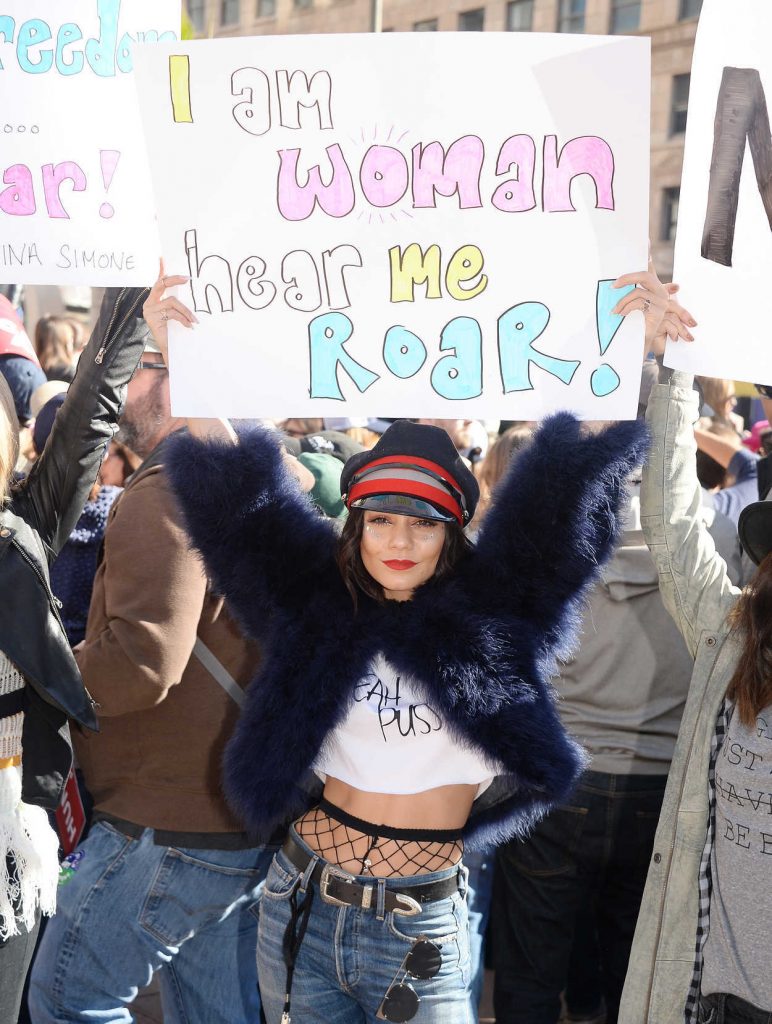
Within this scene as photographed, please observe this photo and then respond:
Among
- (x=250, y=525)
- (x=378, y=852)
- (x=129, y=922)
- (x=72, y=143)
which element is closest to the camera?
(x=378, y=852)

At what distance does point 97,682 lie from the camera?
266 centimetres

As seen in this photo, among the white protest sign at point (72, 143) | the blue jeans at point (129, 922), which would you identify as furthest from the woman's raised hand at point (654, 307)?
the blue jeans at point (129, 922)

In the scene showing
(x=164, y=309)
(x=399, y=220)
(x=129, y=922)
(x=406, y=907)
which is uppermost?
(x=399, y=220)

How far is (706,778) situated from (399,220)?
1.40 meters

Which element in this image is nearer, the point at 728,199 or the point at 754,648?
the point at 754,648

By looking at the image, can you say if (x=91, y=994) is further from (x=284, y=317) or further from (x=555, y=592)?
(x=284, y=317)

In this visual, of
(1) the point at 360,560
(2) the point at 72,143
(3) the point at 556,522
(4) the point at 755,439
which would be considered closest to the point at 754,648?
(3) the point at 556,522

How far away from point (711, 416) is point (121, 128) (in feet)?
13.4

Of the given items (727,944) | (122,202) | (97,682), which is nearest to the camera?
(727,944)

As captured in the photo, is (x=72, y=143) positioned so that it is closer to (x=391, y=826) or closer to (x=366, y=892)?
(x=391, y=826)

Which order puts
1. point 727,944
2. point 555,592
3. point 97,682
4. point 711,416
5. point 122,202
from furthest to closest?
point 711,416, point 122,202, point 97,682, point 555,592, point 727,944

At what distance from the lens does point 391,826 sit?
7.84ft

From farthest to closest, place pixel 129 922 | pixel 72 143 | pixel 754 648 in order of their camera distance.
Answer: pixel 72 143 → pixel 129 922 → pixel 754 648

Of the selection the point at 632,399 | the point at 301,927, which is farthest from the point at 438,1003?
the point at 632,399
